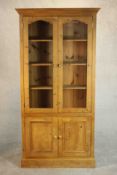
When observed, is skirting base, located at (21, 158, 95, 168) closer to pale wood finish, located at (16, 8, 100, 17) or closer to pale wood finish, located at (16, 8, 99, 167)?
pale wood finish, located at (16, 8, 99, 167)

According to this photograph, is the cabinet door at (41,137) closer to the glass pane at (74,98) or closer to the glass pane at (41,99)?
the glass pane at (41,99)

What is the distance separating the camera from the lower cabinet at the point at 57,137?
3529 millimetres

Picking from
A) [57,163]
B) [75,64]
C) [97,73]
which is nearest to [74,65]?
[75,64]

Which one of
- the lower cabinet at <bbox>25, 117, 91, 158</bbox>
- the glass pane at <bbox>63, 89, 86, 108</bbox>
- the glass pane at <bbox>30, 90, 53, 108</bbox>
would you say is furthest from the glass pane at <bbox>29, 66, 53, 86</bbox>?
the lower cabinet at <bbox>25, 117, 91, 158</bbox>

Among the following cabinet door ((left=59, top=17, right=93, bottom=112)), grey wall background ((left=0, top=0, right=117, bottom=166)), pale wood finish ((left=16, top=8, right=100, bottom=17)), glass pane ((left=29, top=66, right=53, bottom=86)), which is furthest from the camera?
grey wall background ((left=0, top=0, right=117, bottom=166))

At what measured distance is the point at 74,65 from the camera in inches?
139

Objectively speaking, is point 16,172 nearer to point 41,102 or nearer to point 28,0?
point 41,102

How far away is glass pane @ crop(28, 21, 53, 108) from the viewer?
3467 millimetres

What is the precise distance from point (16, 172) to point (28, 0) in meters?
2.41

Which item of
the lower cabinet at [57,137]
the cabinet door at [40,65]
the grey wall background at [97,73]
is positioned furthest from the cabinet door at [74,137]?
the grey wall background at [97,73]

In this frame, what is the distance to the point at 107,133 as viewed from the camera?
4.32 m

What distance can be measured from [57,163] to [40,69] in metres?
1.23

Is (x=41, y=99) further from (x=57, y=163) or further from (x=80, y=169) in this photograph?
(x=80, y=169)

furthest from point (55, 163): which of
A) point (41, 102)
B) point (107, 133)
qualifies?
point (107, 133)
